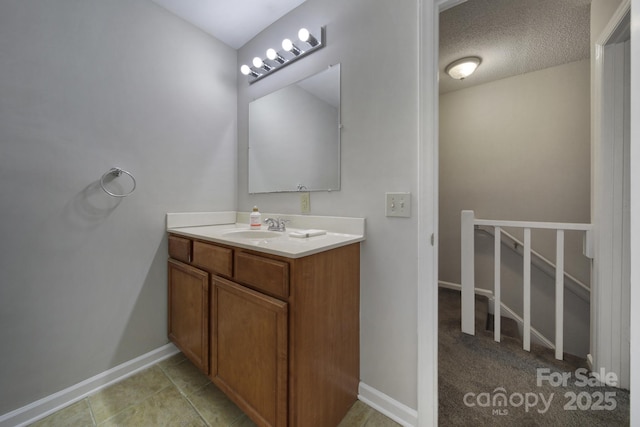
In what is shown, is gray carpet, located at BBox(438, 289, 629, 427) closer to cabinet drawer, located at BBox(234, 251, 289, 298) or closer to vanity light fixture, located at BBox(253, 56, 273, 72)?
cabinet drawer, located at BBox(234, 251, 289, 298)

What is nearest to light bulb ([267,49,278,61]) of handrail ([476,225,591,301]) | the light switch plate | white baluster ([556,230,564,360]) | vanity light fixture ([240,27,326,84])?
vanity light fixture ([240,27,326,84])

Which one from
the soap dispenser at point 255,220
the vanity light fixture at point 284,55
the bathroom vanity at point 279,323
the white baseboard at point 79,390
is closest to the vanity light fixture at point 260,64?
the vanity light fixture at point 284,55

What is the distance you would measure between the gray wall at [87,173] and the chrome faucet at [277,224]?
0.61 m

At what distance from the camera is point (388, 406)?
1.22m

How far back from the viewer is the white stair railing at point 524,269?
162 centimetres

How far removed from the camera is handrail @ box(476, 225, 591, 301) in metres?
Answer: 2.32

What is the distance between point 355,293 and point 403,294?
24 cm

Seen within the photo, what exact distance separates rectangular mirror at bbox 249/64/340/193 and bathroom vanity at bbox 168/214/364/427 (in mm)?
482

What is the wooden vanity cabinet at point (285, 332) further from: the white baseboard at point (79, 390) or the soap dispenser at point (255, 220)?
the white baseboard at point (79, 390)

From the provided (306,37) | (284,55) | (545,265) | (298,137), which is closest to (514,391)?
(545,265)

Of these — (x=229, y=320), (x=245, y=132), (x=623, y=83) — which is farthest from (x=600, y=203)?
(x=245, y=132)

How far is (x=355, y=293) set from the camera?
126 cm

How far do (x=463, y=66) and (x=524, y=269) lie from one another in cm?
190

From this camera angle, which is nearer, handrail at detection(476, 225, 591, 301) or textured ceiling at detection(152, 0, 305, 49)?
textured ceiling at detection(152, 0, 305, 49)
